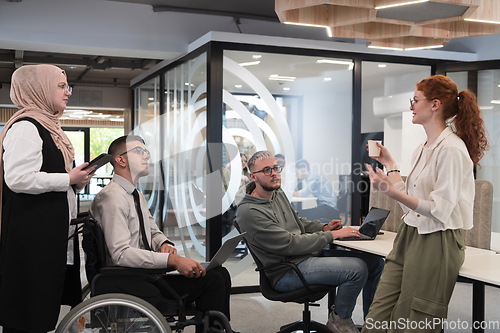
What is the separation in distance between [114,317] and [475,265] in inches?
67.5

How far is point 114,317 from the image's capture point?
2055mm

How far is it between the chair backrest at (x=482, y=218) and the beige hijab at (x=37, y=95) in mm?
2413

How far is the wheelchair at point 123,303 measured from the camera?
6.63 feet

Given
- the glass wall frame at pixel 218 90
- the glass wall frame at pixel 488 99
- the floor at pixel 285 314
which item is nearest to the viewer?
the floor at pixel 285 314

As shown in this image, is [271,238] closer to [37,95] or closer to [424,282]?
[424,282]

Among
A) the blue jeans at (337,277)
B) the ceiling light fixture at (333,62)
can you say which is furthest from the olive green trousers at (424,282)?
the ceiling light fixture at (333,62)

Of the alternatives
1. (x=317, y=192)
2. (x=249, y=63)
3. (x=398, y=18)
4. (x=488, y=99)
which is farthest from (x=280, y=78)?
(x=488, y=99)

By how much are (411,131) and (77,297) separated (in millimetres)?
4360

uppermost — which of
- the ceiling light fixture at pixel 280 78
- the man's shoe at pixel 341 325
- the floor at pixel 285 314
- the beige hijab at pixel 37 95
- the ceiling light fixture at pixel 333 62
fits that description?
the ceiling light fixture at pixel 333 62

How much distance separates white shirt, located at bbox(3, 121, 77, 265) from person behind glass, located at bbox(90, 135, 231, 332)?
0.94 ft

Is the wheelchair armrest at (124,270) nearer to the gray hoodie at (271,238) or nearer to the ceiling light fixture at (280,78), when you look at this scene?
the gray hoodie at (271,238)

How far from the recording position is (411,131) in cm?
547

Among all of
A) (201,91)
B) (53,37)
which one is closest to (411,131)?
(201,91)

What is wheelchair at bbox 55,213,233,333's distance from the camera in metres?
2.02
